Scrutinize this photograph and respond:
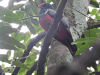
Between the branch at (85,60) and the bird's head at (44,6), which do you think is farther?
the bird's head at (44,6)

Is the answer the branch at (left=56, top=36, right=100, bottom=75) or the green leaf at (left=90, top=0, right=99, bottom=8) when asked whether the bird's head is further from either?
the branch at (left=56, top=36, right=100, bottom=75)

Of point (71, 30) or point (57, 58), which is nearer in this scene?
point (57, 58)

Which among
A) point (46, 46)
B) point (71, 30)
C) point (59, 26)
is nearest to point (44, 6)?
point (59, 26)

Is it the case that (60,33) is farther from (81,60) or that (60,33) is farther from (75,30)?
(81,60)

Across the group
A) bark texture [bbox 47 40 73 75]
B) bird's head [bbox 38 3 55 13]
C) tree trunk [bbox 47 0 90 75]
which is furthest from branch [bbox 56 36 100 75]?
bird's head [bbox 38 3 55 13]

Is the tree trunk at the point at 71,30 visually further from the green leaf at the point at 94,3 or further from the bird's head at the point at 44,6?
the bird's head at the point at 44,6

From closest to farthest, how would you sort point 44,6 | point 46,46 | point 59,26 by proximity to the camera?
point 46,46 < point 59,26 < point 44,6

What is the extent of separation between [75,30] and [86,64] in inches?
40.1

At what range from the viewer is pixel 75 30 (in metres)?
1.30

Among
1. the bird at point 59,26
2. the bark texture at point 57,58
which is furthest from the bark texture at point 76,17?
the bark texture at point 57,58

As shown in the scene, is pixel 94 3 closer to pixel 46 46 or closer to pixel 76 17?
pixel 76 17

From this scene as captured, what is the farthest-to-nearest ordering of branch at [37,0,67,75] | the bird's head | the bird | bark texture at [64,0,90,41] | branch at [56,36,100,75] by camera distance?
the bird's head → the bird → bark texture at [64,0,90,41] → branch at [37,0,67,75] → branch at [56,36,100,75]

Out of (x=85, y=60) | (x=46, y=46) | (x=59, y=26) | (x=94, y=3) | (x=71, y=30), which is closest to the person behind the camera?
(x=85, y=60)

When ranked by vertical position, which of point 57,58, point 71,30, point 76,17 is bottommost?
point 57,58
